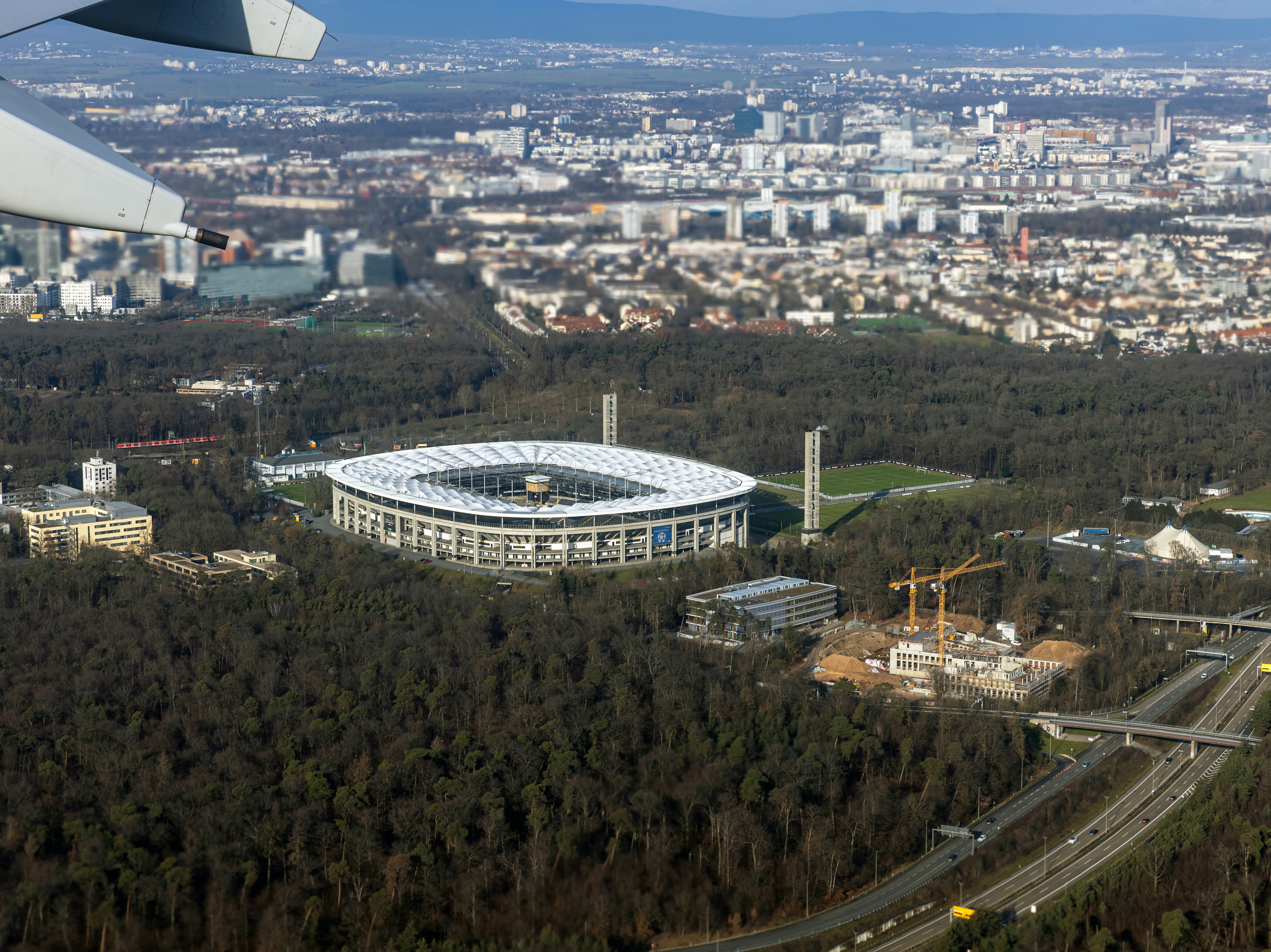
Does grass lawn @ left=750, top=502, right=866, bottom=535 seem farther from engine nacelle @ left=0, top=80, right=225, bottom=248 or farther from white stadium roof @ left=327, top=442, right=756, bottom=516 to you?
engine nacelle @ left=0, top=80, right=225, bottom=248

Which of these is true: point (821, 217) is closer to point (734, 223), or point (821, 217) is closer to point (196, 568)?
point (734, 223)

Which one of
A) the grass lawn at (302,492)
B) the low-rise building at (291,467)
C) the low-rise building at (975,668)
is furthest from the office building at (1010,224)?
the low-rise building at (975,668)

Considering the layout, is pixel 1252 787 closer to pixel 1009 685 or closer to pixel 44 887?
pixel 1009 685

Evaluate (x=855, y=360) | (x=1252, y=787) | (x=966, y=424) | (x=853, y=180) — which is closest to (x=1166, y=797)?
(x=1252, y=787)

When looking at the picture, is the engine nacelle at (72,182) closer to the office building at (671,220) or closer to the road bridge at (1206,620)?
the road bridge at (1206,620)

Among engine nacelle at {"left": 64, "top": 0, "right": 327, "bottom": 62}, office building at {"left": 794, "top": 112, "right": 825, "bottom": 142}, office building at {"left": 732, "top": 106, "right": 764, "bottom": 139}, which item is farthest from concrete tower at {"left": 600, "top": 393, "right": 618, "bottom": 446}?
office building at {"left": 794, "top": 112, "right": 825, "bottom": 142}
